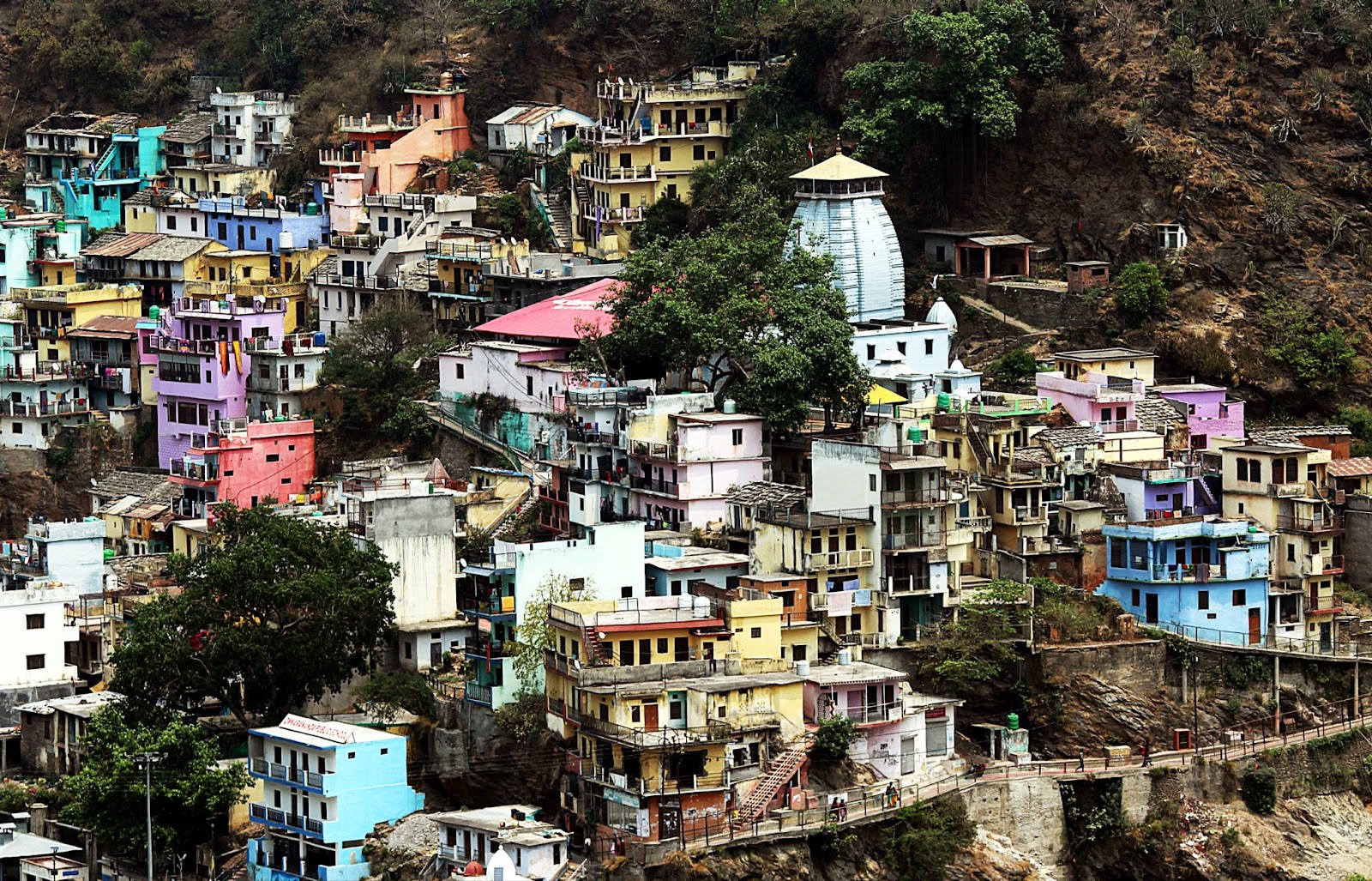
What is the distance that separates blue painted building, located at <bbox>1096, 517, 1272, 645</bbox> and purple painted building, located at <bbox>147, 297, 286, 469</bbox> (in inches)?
997

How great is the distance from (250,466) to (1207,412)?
22.7 metres

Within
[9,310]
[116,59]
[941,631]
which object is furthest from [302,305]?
[941,631]

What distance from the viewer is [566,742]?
248ft

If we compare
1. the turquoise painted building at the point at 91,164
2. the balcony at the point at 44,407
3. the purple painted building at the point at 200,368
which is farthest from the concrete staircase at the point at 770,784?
the turquoise painted building at the point at 91,164

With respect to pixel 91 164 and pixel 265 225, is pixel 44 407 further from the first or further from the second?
pixel 91 164

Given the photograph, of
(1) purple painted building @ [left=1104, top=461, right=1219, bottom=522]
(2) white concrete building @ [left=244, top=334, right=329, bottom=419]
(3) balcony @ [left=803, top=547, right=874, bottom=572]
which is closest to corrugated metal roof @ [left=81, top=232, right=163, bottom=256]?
(2) white concrete building @ [left=244, top=334, right=329, bottom=419]

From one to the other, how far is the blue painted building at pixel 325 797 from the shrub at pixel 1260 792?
55.5 feet

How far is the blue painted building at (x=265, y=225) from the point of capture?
105 m

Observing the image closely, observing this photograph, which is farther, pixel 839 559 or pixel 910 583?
pixel 910 583

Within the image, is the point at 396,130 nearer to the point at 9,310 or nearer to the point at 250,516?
the point at 9,310

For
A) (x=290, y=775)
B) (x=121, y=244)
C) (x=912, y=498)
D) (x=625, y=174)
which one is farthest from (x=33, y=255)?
(x=912, y=498)

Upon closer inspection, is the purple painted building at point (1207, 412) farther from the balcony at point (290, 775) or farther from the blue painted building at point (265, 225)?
the blue painted building at point (265, 225)

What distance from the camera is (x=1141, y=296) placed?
92.2 metres

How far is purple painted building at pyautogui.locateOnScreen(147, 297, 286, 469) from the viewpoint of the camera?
316ft
